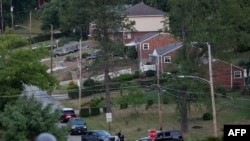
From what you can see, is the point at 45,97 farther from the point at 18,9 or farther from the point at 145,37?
the point at 18,9

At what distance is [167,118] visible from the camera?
2328 inches

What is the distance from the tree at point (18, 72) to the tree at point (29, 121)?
8.87 metres

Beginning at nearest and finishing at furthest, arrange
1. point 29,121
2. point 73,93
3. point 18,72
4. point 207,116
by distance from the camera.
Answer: point 29,121
point 18,72
point 207,116
point 73,93

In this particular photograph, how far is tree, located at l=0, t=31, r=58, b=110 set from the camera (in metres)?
47.7

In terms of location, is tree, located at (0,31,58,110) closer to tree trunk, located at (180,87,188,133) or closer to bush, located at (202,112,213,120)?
tree trunk, located at (180,87,188,133)

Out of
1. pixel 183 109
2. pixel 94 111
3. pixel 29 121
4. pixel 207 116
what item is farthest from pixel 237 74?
pixel 29 121

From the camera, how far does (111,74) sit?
7606 cm

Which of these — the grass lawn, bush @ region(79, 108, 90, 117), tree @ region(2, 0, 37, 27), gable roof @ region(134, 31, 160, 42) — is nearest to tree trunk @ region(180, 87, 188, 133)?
the grass lawn

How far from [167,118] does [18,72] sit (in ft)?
47.1

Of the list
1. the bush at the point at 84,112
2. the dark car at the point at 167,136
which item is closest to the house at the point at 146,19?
the bush at the point at 84,112

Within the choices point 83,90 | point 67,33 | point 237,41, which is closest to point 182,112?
point 237,41

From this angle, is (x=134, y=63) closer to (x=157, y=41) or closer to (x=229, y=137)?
(x=157, y=41)

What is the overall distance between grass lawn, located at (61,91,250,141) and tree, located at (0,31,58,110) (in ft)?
20.8

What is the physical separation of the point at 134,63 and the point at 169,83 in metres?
23.1
